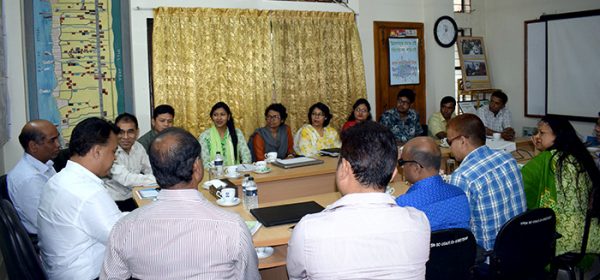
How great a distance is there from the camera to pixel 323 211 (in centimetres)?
161

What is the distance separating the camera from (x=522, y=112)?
7.50 meters

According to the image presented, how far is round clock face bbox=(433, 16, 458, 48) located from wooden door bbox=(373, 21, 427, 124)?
205mm

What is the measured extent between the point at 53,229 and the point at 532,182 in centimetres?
256

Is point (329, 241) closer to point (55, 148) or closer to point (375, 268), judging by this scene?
point (375, 268)

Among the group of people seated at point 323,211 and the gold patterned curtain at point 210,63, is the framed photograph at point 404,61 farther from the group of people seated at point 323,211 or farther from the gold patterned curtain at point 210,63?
the group of people seated at point 323,211

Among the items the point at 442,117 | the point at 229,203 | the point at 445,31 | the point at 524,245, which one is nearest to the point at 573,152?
the point at 524,245

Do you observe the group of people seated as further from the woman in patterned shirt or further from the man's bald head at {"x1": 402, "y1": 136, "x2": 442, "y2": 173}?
the woman in patterned shirt

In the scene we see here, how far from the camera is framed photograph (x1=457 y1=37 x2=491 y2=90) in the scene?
24.4ft

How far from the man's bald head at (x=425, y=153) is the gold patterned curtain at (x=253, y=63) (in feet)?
11.9

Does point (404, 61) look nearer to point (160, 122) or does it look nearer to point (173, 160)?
point (160, 122)

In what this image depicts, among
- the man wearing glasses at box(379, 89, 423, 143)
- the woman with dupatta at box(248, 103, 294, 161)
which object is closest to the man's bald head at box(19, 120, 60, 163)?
the woman with dupatta at box(248, 103, 294, 161)

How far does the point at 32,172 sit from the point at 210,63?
294cm

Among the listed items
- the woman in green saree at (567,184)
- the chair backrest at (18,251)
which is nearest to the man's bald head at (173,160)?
the chair backrest at (18,251)

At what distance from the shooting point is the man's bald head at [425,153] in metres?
2.40
